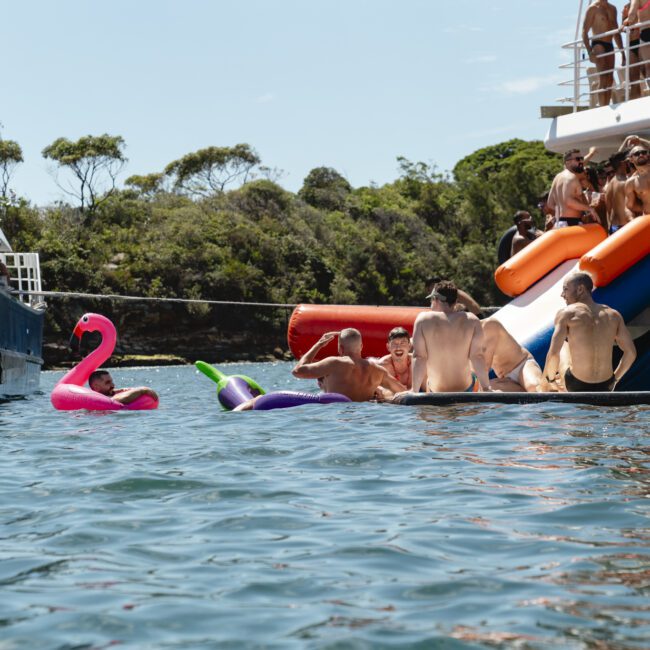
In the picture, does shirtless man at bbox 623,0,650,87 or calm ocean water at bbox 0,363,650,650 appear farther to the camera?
shirtless man at bbox 623,0,650,87

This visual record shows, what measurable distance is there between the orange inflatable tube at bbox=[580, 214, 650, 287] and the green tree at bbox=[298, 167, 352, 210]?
187 ft

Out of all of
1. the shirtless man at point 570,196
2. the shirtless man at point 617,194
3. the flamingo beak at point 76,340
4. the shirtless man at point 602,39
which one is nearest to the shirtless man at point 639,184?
the shirtless man at point 617,194

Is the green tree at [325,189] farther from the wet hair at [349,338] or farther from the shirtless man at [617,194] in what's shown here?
the wet hair at [349,338]

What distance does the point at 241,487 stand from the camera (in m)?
5.76

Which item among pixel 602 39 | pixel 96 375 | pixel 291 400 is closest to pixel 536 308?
pixel 291 400

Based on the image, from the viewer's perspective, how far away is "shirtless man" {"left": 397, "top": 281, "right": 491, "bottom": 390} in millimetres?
9648

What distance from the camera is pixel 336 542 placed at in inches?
174

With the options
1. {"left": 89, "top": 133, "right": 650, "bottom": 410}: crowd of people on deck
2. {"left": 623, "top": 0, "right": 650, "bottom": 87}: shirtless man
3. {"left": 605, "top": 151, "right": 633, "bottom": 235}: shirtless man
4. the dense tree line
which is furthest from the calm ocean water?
the dense tree line

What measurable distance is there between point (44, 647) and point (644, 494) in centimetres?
308

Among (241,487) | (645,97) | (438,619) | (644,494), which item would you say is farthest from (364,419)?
(645,97)

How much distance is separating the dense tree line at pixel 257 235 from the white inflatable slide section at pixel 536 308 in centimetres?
3810

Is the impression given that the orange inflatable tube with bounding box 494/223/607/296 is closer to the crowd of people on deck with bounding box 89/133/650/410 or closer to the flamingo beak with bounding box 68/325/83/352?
the crowd of people on deck with bounding box 89/133/650/410

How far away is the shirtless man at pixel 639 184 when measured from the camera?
39.6 ft

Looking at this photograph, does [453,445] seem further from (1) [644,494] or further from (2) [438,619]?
(2) [438,619]
